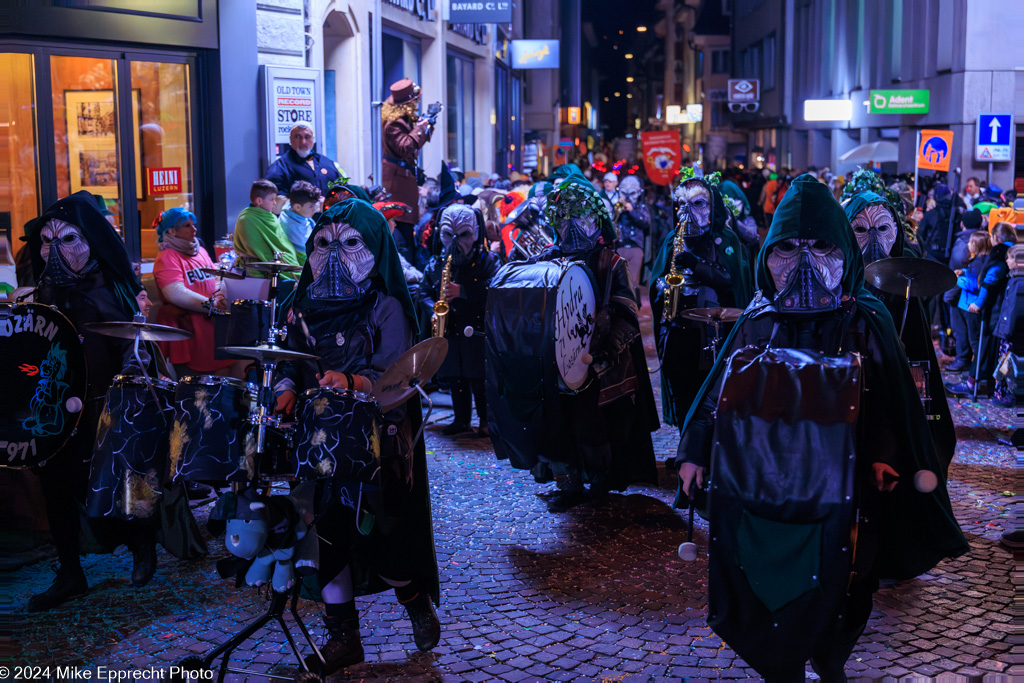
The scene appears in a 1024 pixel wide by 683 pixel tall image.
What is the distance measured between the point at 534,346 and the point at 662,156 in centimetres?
1397

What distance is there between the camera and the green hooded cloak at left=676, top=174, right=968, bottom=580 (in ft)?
13.4

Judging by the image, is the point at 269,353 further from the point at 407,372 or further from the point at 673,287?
the point at 673,287

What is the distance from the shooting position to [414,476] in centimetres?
480

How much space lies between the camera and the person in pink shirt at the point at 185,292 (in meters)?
7.93

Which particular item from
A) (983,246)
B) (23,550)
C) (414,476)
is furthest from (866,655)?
(983,246)

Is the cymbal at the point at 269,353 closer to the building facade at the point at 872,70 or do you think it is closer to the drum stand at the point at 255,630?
the drum stand at the point at 255,630

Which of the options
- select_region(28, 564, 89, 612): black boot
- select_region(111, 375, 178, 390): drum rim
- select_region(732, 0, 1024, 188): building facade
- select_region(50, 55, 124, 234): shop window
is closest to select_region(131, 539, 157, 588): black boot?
select_region(28, 564, 89, 612): black boot

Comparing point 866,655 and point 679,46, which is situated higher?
point 679,46

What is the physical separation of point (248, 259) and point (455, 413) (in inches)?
84.7

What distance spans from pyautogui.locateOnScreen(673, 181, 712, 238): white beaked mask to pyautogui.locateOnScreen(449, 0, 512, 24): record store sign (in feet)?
42.4

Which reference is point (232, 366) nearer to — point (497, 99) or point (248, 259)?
point (248, 259)

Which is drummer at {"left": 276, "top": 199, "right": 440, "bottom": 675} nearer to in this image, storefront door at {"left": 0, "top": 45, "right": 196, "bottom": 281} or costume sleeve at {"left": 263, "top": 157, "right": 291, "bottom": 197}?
storefront door at {"left": 0, "top": 45, "right": 196, "bottom": 281}

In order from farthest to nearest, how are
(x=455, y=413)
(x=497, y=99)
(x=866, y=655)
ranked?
(x=497, y=99) → (x=455, y=413) → (x=866, y=655)

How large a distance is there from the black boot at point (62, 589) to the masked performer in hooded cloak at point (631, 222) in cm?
1071
